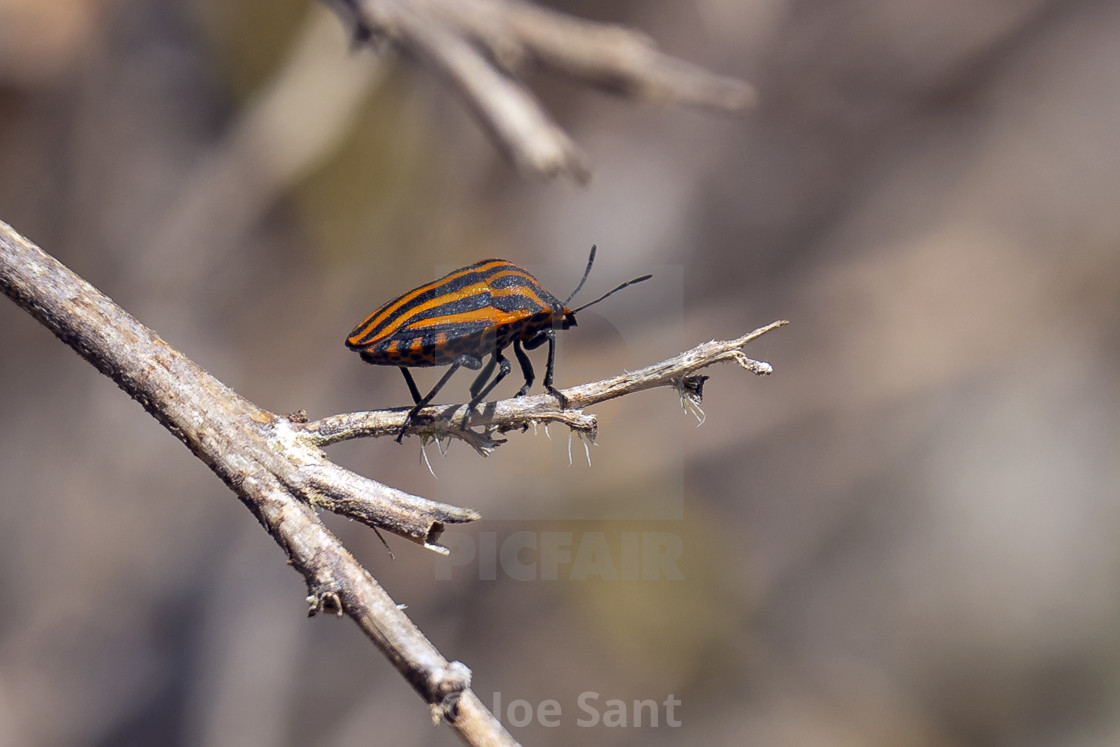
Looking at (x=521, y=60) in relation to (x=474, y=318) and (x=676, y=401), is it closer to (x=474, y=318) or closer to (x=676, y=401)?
(x=474, y=318)

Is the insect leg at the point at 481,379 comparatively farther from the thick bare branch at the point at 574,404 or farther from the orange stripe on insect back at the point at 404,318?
the thick bare branch at the point at 574,404

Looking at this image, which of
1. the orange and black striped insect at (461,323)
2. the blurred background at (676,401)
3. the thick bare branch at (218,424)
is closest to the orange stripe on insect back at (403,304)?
the orange and black striped insect at (461,323)

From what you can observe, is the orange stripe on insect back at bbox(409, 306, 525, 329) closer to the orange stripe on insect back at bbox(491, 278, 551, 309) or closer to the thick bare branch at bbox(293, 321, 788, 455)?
the orange stripe on insect back at bbox(491, 278, 551, 309)

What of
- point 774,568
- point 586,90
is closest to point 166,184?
point 586,90

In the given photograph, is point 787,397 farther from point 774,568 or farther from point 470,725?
point 470,725

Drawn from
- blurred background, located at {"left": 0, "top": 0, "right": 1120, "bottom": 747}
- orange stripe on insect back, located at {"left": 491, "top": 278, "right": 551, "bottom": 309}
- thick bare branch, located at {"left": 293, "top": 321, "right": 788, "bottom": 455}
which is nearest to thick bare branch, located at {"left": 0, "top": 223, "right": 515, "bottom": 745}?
thick bare branch, located at {"left": 293, "top": 321, "right": 788, "bottom": 455}

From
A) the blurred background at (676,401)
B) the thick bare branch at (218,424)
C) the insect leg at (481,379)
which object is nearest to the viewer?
the thick bare branch at (218,424)

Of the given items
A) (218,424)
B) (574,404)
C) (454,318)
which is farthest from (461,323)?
(218,424)
